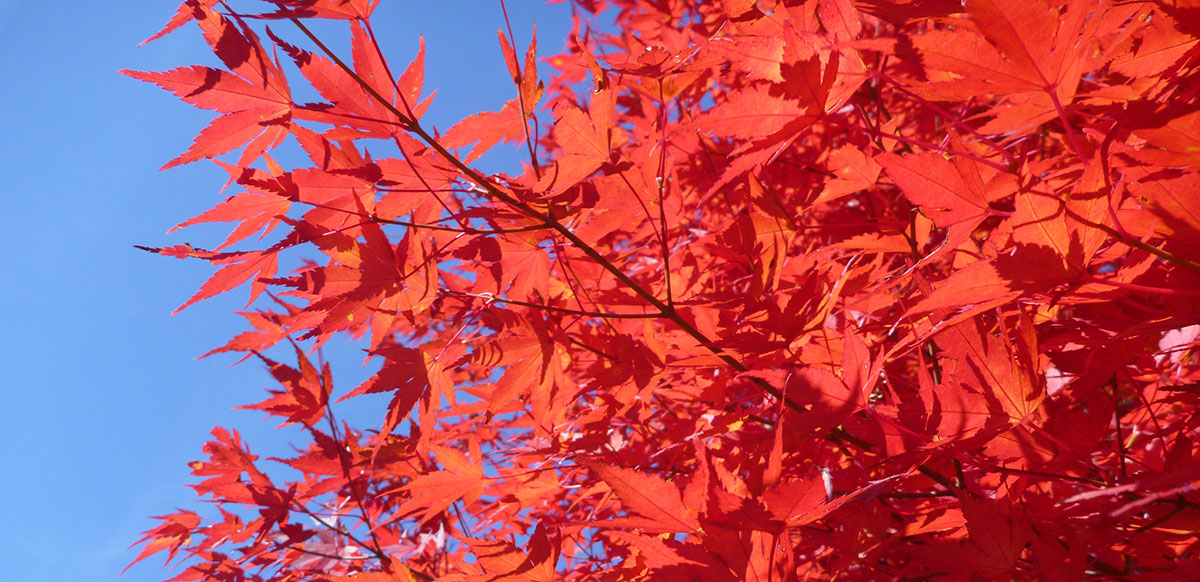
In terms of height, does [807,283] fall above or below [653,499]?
above

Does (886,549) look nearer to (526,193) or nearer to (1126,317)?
(1126,317)

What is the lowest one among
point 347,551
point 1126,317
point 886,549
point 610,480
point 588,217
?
point 886,549

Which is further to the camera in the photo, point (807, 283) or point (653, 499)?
point (807, 283)

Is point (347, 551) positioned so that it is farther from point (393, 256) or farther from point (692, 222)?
point (692, 222)

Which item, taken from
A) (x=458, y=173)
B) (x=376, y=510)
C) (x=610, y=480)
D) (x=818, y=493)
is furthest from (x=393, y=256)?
(x=376, y=510)

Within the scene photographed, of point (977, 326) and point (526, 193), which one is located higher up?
point (526, 193)

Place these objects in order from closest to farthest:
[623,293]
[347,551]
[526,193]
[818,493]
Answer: [818,493] < [526,193] < [623,293] < [347,551]

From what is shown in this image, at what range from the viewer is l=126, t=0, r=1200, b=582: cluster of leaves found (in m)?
0.63

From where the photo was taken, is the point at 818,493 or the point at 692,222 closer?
the point at 818,493

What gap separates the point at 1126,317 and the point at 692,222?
1.05m

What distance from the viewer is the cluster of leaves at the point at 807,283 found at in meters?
0.63

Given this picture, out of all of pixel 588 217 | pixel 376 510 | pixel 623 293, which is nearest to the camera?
pixel 623 293

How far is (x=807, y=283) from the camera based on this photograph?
866 mm

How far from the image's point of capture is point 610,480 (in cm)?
69
